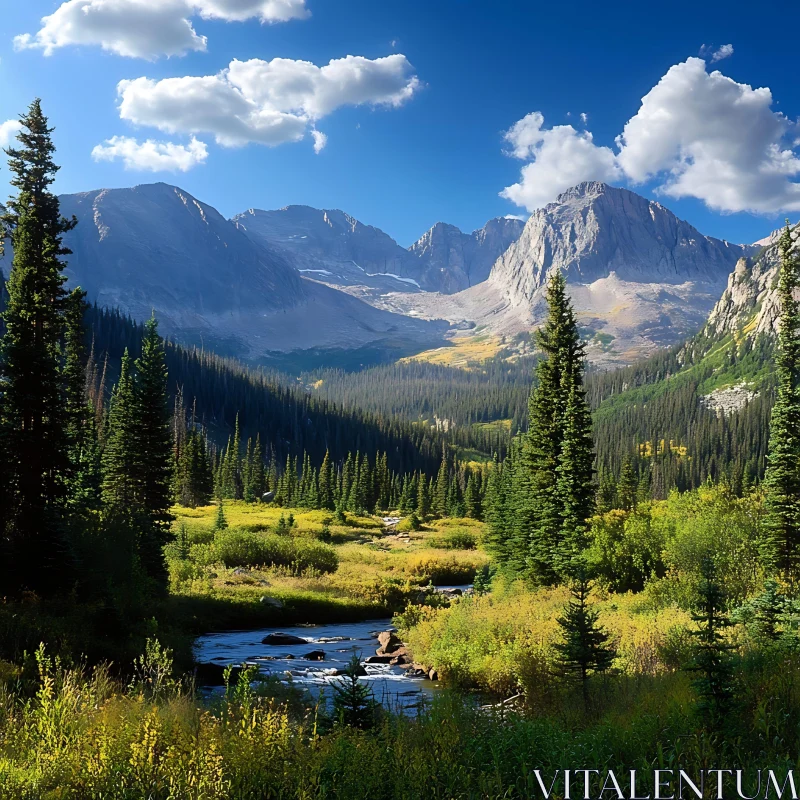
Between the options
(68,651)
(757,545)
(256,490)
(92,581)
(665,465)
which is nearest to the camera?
(68,651)

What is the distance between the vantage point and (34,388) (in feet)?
67.1

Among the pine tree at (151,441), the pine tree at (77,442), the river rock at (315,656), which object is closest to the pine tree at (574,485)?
the river rock at (315,656)

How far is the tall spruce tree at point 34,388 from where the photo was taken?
58.4 feet

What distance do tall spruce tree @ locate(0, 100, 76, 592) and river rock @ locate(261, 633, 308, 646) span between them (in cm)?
1165

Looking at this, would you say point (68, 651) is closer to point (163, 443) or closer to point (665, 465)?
point (163, 443)


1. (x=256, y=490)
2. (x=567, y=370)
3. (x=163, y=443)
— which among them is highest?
(x=567, y=370)

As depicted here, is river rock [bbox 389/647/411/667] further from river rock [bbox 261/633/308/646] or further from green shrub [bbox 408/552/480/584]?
green shrub [bbox 408/552/480/584]

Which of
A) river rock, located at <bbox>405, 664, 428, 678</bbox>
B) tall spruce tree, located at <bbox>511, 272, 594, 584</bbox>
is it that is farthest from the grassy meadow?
river rock, located at <bbox>405, 664, 428, 678</bbox>

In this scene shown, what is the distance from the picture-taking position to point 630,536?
29.8 meters

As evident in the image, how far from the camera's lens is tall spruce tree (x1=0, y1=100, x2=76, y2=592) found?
17812mm

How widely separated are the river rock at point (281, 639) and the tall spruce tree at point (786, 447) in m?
22.4

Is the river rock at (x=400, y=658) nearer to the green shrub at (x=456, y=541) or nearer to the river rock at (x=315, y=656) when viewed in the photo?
the river rock at (x=315, y=656)

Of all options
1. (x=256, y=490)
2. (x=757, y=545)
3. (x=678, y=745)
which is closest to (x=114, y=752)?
(x=678, y=745)

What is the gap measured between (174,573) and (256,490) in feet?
259
